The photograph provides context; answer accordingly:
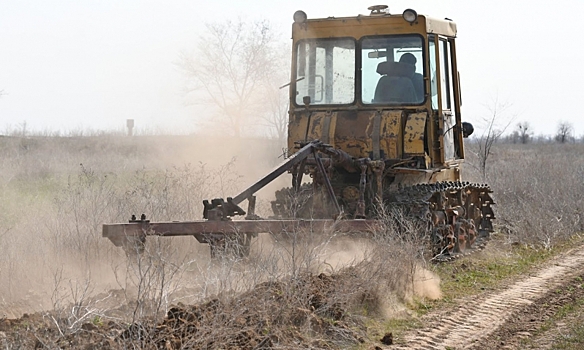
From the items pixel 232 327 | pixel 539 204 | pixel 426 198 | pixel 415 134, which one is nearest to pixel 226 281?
pixel 232 327

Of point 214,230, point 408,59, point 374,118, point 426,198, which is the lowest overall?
point 214,230

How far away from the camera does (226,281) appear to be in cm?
697

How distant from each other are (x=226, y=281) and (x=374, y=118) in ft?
15.8

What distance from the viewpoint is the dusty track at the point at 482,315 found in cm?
734

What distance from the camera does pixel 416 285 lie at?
9.17m

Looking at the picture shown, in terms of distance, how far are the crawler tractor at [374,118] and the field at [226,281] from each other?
94 cm

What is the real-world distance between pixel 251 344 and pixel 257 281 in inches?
48.9

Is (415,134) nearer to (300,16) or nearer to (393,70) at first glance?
(393,70)

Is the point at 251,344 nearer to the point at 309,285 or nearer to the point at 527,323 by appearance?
the point at 309,285

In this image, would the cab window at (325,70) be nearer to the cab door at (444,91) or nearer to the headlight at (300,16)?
the headlight at (300,16)

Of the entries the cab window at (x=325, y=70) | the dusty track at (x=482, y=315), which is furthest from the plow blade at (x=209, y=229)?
the cab window at (x=325, y=70)

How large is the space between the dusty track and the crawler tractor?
1.31 m

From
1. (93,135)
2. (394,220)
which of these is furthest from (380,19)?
(93,135)

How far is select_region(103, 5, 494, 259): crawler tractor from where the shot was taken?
428 inches
